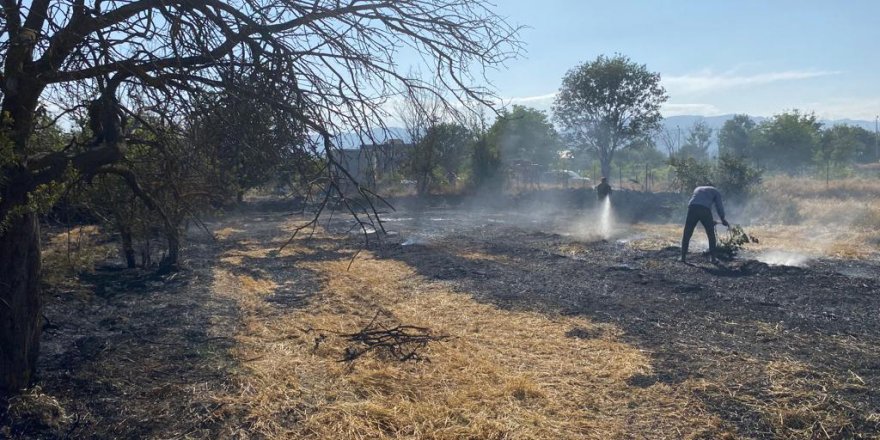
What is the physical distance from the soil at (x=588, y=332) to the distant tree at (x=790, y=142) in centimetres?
3682

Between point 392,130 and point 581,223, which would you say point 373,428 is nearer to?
point 392,130

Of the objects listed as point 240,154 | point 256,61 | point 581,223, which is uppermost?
point 256,61

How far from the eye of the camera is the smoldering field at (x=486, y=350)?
4.78m

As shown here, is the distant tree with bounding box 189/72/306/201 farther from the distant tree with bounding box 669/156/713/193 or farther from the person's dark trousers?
the distant tree with bounding box 669/156/713/193

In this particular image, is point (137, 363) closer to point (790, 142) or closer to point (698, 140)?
point (790, 142)

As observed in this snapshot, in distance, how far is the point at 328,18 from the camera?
191 inches

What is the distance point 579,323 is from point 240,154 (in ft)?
14.5

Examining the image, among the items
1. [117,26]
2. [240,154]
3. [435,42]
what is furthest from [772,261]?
[117,26]

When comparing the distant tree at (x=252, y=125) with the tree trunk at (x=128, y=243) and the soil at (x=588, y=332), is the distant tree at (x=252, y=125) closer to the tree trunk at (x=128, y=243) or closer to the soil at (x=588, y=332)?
the soil at (x=588, y=332)

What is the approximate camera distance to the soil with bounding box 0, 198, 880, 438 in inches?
189

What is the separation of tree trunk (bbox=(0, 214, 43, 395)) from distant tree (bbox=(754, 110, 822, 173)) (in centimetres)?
4658

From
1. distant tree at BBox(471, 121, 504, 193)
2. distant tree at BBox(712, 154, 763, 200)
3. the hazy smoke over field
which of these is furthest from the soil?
distant tree at BBox(471, 121, 504, 193)

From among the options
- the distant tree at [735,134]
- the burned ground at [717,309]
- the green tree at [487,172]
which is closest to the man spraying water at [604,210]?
the burned ground at [717,309]

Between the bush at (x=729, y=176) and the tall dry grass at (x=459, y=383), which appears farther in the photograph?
the bush at (x=729, y=176)
